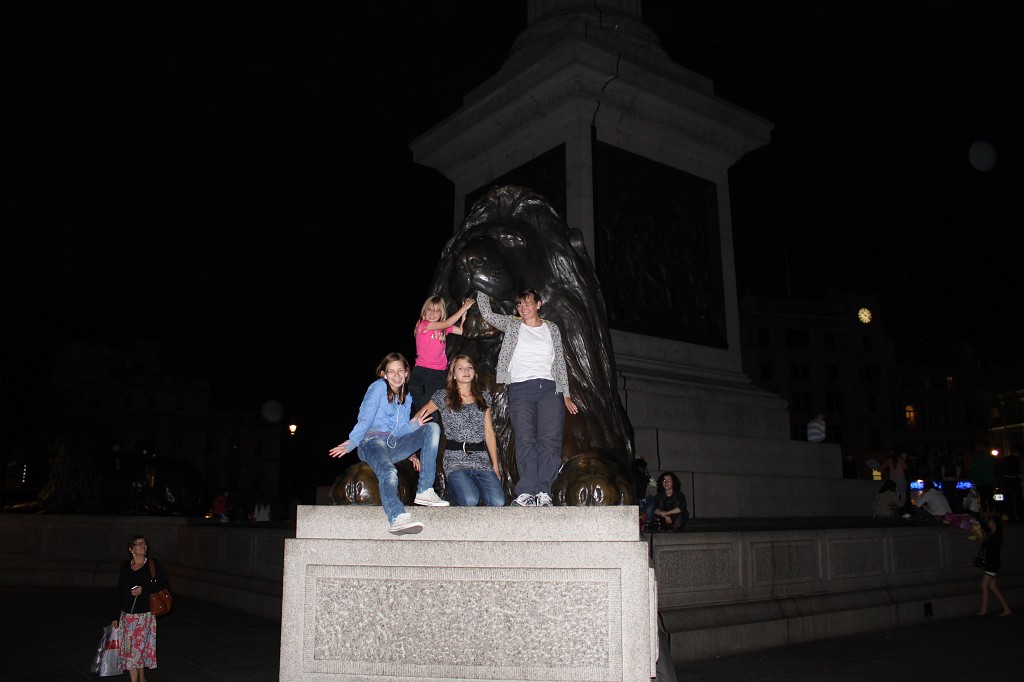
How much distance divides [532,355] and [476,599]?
1.78 metres

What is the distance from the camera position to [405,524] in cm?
433

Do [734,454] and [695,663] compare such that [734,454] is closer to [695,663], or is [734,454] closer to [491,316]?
[695,663]

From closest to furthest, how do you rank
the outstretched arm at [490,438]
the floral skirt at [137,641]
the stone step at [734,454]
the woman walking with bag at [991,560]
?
the outstretched arm at [490,438]
the floral skirt at [137,641]
the woman walking with bag at [991,560]
the stone step at [734,454]

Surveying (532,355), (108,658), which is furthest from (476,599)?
(108,658)

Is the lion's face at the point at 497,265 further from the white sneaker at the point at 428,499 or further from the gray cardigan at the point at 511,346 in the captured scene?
the white sneaker at the point at 428,499

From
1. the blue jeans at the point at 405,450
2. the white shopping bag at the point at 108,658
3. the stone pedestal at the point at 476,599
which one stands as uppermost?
the blue jeans at the point at 405,450

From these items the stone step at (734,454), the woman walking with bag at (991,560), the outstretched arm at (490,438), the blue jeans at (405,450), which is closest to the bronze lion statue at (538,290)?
the outstretched arm at (490,438)

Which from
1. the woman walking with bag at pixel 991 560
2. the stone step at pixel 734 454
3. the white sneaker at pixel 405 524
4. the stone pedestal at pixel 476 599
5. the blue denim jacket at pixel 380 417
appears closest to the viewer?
the stone pedestal at pixel 476 599

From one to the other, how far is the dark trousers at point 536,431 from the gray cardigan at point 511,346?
0.07m

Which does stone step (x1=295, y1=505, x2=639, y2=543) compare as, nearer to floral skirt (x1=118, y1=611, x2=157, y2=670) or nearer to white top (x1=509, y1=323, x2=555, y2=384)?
white top (x1=509, y1=323, x2=555, y2=384)

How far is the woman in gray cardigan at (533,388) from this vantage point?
5.32m

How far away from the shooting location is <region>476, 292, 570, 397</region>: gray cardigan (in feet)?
18.4

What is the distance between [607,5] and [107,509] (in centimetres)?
1272

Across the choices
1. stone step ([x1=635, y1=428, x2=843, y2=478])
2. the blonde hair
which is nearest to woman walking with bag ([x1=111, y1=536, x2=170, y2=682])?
the blonde hair
